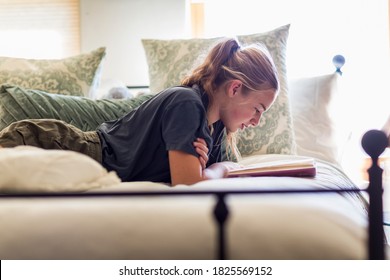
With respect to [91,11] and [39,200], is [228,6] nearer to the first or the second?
[91,11]

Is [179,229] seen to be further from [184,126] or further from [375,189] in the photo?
[184,126]

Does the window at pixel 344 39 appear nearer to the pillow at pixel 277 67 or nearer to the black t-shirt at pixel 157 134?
the pillow at pixel 277 67

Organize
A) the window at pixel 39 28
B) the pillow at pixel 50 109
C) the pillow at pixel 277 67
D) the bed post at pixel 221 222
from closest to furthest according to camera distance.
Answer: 1. the bed post at pixel 221 222
2. the pillow at pixel 50 109
3. the pillow at pixel 277 67
4. the window at pixel 39 28

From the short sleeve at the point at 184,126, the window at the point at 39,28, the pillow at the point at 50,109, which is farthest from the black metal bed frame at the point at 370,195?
the window at the point at 39,28

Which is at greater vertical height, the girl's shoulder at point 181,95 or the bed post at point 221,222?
the girl's shoulder at point 181,95

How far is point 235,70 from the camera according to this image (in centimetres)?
132

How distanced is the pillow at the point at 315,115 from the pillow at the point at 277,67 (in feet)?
0.58

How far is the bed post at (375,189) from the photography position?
2.22 ft

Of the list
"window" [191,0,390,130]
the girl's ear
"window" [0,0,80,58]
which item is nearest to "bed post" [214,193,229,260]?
the girl's ear

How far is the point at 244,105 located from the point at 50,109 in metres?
0.66

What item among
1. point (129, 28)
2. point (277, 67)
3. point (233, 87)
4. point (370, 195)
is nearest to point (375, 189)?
point (370, 195)

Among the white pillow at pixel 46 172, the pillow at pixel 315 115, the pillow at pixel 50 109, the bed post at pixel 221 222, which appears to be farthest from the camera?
the pillow at pixel 315 115

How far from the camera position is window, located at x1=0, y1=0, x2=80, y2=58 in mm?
3020

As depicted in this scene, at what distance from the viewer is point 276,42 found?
1958 millimetres
